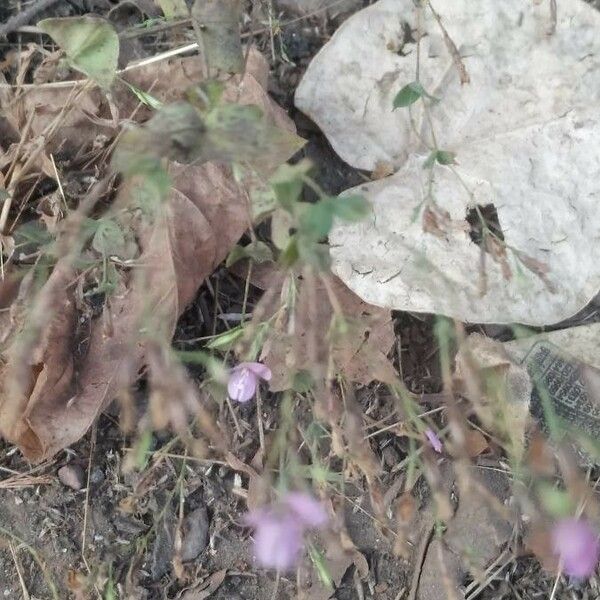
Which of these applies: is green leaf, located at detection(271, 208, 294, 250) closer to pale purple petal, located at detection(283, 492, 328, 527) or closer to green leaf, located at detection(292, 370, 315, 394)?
green leaf, located at detection(292, 370, 315, 394)

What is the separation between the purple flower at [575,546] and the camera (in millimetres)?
1258

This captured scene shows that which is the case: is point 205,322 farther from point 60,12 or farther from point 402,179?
point 60,12

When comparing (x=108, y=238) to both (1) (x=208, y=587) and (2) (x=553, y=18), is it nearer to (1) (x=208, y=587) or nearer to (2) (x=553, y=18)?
(1) (x=208, y=587)

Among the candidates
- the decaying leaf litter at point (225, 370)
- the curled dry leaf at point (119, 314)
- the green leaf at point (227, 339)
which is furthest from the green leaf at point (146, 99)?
the green leaf at point (227, 339)

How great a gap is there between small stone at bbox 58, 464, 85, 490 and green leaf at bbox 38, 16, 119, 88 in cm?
57

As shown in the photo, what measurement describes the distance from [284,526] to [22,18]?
0.92 meters

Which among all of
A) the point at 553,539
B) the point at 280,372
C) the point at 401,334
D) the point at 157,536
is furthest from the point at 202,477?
the point at 553,539

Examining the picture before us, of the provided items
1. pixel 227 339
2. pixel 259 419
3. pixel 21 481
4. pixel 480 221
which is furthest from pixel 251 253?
pixel 21 481

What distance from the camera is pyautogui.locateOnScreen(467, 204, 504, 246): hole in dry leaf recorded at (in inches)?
52.9

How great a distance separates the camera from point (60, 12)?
147cm

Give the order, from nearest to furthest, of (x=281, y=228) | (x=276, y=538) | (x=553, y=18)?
(x=281, y=228)
(x=276, y=538)
(x=553, y=18)

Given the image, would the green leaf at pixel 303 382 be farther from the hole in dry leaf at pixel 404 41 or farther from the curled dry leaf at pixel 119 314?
the hole in dry leaf at pixel 404 41

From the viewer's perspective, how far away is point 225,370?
127 centimetres

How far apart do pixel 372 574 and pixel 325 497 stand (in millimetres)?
294
